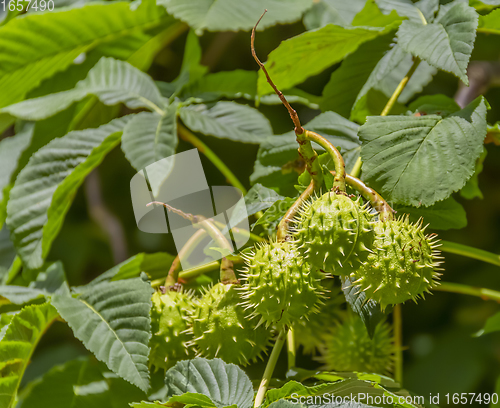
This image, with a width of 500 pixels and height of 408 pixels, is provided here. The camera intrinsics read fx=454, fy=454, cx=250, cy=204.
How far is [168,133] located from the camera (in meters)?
1.21

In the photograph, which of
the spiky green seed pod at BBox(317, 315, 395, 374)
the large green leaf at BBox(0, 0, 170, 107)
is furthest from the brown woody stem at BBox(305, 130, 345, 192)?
the large green leaf at BBox(0, 0, 170, 107)

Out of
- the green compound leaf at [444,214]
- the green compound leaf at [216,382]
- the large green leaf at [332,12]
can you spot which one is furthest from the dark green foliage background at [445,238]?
the green compound leaf at [216,382]

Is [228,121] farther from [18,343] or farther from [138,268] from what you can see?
[18,343]

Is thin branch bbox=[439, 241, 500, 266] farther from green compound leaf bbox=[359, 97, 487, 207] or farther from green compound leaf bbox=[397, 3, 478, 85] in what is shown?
green compound leaf bbox=[397, 3, 478, 85]

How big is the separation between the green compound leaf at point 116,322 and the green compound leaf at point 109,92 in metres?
0.58

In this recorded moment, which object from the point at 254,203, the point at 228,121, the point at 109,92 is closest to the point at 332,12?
the point at 228,121

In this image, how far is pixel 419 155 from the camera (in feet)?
2.91

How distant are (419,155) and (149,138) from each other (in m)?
0.67

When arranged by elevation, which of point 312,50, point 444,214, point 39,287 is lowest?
point 39,287

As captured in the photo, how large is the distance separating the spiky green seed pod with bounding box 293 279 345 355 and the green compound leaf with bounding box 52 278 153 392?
407mm

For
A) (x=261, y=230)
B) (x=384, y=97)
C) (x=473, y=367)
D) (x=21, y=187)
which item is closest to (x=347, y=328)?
(x=261, y=230)

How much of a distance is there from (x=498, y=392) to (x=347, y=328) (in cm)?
39

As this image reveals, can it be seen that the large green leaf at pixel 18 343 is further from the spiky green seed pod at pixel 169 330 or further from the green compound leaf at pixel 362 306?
the green compound leaf at pixel 362 306

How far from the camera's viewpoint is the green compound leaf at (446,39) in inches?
34.6
